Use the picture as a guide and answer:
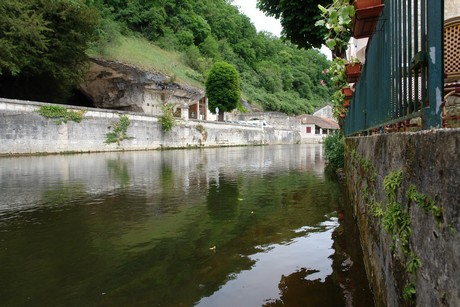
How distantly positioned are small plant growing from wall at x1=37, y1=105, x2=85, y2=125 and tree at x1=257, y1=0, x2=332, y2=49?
1508cm

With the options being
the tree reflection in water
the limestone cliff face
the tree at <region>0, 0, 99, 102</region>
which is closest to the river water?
the tree reflection in water

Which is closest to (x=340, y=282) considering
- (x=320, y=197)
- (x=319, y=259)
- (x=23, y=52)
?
(x=319, y=259)

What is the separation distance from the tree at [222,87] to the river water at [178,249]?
127 ft

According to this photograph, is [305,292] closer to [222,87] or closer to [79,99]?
[79,99]

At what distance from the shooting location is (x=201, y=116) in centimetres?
5000

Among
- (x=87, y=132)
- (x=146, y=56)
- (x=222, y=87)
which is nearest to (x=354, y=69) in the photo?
(x=87, y=132)

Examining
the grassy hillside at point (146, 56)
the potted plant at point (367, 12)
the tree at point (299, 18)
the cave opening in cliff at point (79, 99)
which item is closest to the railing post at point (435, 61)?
the potted plant at point (367, 12)

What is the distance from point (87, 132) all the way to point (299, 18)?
17575 mm

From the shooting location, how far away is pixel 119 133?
2733cm

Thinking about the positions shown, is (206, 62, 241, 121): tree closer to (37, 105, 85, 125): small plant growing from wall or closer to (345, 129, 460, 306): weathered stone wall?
(37, 105, 85, 125): small plant growing from wall

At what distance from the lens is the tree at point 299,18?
Result: 11.9 metres

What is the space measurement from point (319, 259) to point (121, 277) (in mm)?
2183

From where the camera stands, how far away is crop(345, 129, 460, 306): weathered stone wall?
1.33 metres

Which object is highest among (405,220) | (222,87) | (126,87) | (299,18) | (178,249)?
(222,87)
